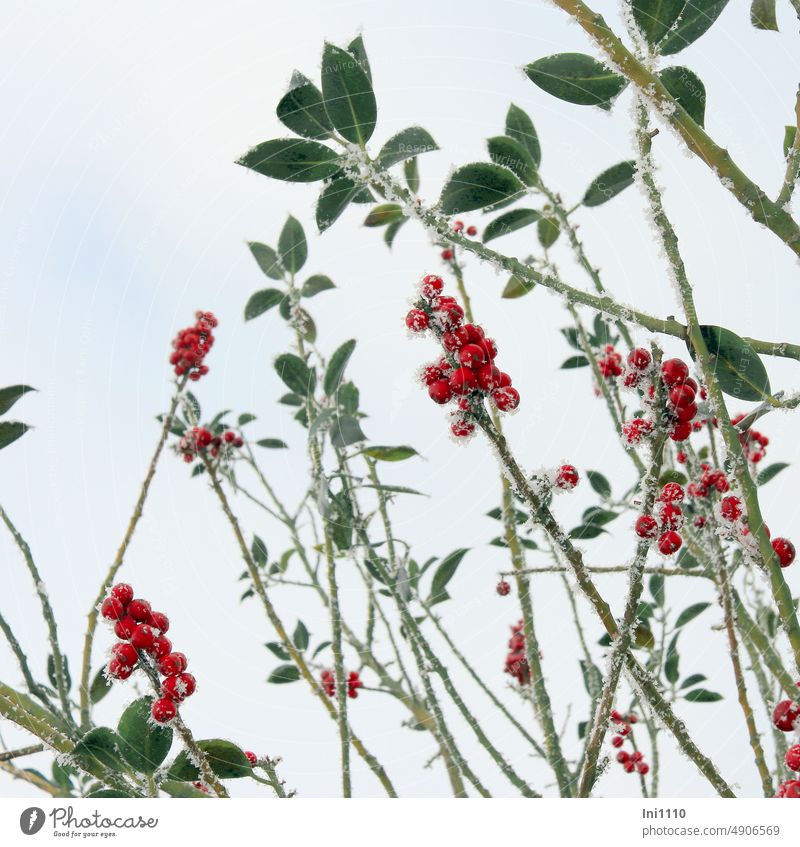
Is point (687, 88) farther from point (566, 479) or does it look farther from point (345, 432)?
point (345, 432)

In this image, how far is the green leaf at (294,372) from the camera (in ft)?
2.79

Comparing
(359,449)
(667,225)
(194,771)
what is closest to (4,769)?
(194,771)

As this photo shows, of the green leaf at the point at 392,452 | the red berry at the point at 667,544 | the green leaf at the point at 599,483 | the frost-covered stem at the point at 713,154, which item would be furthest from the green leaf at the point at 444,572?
the frost-covered stem at the point at 713,154

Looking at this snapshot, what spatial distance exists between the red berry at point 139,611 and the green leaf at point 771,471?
2.40 feet

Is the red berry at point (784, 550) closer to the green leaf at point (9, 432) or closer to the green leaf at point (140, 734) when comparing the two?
the green leaf at point (140, 734)

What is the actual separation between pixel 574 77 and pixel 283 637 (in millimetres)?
610

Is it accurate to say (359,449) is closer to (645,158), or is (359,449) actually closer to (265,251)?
(265,251)

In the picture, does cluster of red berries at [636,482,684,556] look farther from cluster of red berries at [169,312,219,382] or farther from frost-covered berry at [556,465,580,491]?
cluster of red berries at [169,312,219,382]

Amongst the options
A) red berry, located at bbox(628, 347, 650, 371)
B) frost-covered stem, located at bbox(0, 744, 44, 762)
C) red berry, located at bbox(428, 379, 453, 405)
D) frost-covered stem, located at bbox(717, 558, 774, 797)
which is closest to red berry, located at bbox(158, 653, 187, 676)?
frost-covered stem, located at bbox(0, 744, 44, 762)

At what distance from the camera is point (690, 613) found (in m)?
0.88

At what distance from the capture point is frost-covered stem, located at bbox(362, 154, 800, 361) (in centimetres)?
44

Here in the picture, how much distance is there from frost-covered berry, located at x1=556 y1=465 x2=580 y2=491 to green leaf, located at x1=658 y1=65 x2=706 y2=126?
0.95ft

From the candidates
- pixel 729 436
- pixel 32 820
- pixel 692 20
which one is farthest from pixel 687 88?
pixel 32 820

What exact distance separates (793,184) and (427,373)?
278 mm
